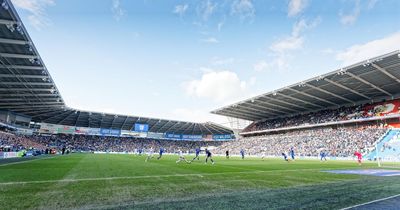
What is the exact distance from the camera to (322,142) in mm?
Answer: 43625

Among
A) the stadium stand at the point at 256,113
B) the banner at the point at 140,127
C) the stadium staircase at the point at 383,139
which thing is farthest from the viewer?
the banner at the point at 140,127

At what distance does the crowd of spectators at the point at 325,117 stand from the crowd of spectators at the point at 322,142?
6.81 feet

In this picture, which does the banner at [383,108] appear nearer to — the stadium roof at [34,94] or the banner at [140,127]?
the stadium roof at [34,94]

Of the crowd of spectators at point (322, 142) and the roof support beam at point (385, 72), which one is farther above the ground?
the roof support beam at point (385, 72)

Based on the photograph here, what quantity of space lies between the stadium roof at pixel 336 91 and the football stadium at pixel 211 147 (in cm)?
19

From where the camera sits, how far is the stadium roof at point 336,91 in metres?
30.4

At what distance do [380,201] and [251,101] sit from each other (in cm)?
4585

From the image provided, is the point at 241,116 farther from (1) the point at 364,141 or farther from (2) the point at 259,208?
(2) the point at 259,208

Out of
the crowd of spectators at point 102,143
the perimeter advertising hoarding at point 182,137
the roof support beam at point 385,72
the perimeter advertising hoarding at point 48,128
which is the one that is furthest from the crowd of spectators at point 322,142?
the perimeter advertising hoarding at point 48,128

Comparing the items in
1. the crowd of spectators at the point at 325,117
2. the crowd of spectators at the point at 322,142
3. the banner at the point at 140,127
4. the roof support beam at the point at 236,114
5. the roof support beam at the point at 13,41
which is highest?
the roof support beam at the point at 236,114

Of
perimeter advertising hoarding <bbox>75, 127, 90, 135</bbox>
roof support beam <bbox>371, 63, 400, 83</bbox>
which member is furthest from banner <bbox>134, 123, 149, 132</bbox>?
roof support beam <bbox>371, 63, 400, 83</bbox>

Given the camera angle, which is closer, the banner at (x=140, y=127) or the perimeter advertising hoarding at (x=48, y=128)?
the perimeter advertising hoarding at (x=48, y=128)

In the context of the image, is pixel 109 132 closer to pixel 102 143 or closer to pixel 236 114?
pixel 102 143

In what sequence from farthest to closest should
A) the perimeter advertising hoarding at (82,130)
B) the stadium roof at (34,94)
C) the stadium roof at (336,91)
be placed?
the perimeter advertising hoarding at (82,130)
the stadium roof at (336,91)
the stadium roof at (34,94)
